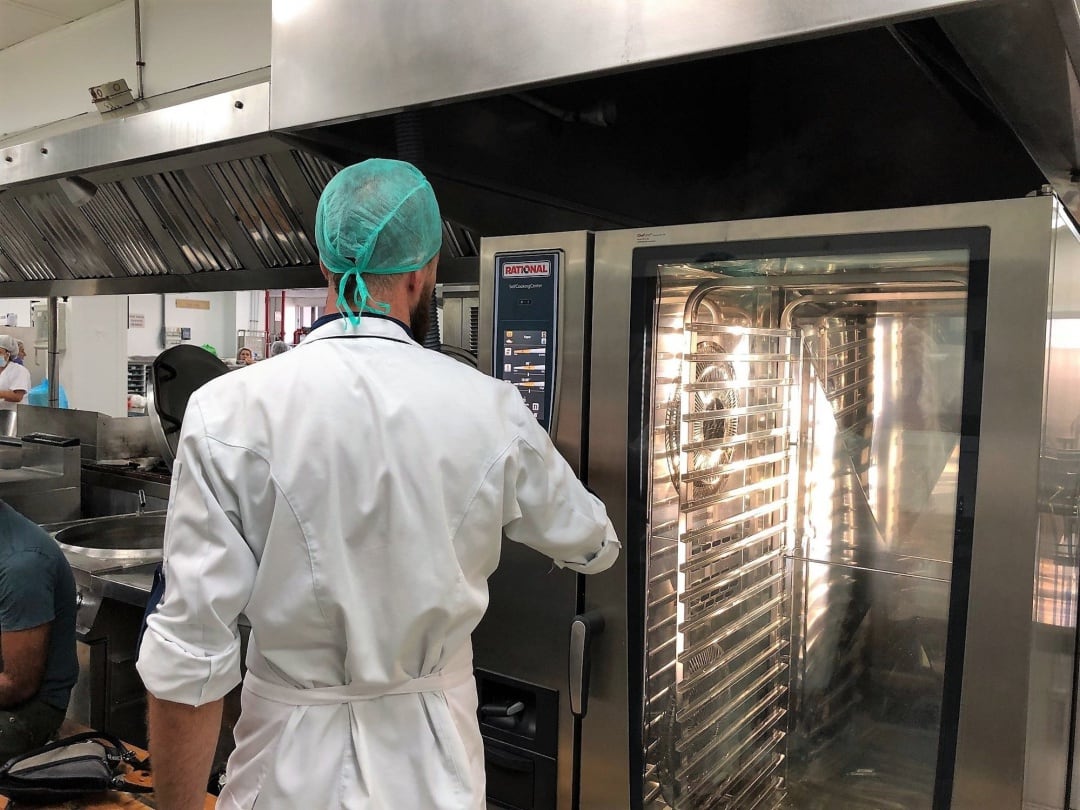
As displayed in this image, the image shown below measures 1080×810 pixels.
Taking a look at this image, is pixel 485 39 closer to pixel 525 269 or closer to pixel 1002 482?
pixel 525 269

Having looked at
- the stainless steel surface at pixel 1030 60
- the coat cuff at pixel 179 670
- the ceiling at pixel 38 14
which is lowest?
the coat cuff at pixel 179 670

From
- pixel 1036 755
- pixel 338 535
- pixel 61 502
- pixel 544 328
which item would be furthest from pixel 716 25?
pixel 61 502

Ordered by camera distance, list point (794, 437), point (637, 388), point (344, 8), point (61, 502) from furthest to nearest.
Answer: point (61, 502) < point (794, 437) < point (344, 8) < point (637, 388)

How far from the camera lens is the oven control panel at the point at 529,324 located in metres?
1.44

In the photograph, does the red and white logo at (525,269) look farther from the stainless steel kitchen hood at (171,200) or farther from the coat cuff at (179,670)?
the coat cuff at (179,670)

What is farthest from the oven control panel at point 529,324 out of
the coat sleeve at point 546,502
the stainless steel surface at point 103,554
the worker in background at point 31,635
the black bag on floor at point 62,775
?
the stainless steel surface at point 103,554

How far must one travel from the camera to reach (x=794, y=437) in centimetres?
175

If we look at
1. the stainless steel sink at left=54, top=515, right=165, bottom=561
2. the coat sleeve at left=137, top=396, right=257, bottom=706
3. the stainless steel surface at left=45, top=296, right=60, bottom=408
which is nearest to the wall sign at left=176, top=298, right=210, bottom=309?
the stainless steel surface at left=45, top=296, right=60, bottom=408

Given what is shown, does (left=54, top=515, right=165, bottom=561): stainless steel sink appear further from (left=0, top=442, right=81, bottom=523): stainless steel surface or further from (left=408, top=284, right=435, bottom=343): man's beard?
(left=408, top=284, right=435, bottom=343): man's beard

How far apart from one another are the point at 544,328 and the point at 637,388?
0.20m

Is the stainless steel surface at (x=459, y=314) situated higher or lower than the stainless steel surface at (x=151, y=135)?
lower

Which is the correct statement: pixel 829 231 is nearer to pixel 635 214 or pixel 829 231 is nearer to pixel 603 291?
pixel 603 291

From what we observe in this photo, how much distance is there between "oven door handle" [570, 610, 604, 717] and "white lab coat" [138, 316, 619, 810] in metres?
0.20

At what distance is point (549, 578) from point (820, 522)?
0.64m
